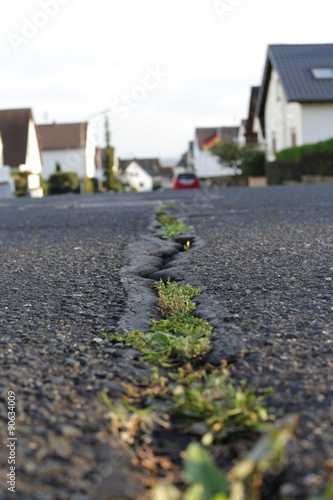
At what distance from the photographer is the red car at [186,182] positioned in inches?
1022

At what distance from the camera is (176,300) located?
2.46 m

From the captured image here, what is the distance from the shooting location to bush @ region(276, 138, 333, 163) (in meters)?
17.5

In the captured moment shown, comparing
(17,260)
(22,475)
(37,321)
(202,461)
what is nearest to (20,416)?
(22,475)

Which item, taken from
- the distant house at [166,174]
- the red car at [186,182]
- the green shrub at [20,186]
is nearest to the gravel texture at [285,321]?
the red car at [186,182]

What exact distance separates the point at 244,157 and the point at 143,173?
69.9 metres

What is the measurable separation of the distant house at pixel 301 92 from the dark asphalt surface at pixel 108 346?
66.7ft

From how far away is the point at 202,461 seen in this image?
104 centimetres

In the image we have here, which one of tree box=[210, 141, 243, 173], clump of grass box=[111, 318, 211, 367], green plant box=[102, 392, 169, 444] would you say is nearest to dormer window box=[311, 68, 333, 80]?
tree box=[210, 141, 243, 173]

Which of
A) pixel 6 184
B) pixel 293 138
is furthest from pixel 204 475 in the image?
pixel 6 184

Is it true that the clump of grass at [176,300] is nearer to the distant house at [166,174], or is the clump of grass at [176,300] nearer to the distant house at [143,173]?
the distant house at [143,173]

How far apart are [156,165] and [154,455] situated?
119706 mm

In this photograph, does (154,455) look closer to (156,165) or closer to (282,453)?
(282,453)

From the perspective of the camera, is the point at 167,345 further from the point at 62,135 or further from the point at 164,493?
the point at 62,135

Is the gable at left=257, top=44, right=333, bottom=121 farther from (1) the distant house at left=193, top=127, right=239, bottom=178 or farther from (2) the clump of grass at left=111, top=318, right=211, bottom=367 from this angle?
(1) the distant house at left=193, top=127, right=239, bottom=178
